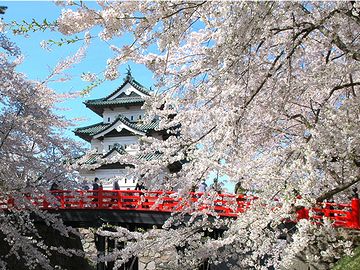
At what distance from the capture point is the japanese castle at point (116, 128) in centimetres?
2219

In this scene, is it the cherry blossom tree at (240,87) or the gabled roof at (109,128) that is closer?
the cherry blossom tree at (240,87)

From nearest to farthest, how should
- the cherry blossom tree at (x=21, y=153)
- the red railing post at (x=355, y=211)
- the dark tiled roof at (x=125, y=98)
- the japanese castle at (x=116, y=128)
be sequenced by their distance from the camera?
the cherry blossom tree at (x=21, y=153) < the red railing post at (x=355, y=211) < the japanese castle at (x=116, y=128) < the dark tiled roof at (x=125, y=98)

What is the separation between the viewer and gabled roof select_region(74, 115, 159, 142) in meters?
21.7

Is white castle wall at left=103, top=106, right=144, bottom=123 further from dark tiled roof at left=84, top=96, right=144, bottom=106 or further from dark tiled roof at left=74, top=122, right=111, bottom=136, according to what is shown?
dark tiled roof at left=84, top=96, right=144, bottom=106

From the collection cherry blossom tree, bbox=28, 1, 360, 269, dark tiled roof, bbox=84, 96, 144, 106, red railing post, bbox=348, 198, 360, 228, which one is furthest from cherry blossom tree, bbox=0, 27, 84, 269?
dark tiled roof, bbox=84, 96, 144, 106

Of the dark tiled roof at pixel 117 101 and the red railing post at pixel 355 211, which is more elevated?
the dark tiled roof at pixel 117 101

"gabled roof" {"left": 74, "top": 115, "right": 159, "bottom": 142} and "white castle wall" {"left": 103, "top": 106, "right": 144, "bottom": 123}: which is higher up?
"white castle wall" {"left": 103, "top": 106, "right": 144, "bottom": 123}

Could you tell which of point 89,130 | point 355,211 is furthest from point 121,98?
point 355,211

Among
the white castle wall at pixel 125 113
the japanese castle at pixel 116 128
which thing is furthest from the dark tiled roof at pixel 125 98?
the white castle wall at pixel 125 113

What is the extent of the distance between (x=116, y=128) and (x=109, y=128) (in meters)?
0.46

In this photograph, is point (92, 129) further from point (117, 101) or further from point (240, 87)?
point (240, 87)

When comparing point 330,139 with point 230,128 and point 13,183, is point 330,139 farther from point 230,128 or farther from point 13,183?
point 13,183

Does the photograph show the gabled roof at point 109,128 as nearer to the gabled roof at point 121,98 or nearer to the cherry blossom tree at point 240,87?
the gabled roof at point 121,98

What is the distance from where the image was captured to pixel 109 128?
2291cm
